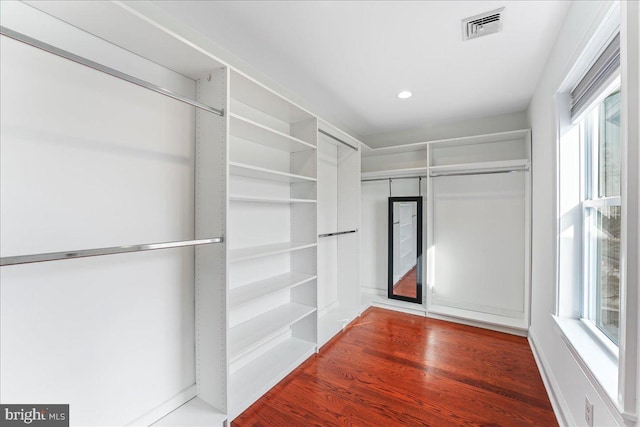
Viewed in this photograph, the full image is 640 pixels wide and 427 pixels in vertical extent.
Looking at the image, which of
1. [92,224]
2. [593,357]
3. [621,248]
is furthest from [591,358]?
[92,224]

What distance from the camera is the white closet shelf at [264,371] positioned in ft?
6.06

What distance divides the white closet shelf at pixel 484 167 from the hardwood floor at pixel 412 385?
182cm

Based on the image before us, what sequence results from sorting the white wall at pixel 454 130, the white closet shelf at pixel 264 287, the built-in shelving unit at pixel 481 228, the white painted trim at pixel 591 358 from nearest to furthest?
the white painted trim at pixel 591 358, the white closet shelf at pixel 264 287, the built-in shelving unit at pixel 481 228, the white wall at pixel 454 130

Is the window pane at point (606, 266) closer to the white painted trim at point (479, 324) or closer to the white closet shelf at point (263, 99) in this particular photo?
the white painted trim at point (479, 324)

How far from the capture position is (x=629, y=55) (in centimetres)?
94

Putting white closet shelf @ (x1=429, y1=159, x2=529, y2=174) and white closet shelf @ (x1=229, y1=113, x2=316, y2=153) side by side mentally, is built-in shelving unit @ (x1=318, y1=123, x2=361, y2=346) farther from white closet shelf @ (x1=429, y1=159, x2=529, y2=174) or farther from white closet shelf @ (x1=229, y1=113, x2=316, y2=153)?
white closet shelf @ (x1=429, y1=159, x2=529, y2=174)

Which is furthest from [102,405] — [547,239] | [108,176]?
[547,239]

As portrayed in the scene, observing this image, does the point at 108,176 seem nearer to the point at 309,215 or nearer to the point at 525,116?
the point at 309,215

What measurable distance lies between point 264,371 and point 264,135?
5.99 ft

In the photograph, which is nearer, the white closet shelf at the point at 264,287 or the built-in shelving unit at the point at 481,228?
the white closet shelf at the point at 264,287

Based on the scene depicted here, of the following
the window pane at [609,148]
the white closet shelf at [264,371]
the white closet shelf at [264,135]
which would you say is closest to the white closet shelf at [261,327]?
the white closet shelf at [264,371]

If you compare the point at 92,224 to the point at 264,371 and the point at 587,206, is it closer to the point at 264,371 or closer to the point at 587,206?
the point at 264,371

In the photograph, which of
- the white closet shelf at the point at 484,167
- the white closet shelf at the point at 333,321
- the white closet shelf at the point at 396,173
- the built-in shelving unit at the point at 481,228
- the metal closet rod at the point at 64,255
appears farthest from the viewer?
the white closet shelf at the point at 396,173

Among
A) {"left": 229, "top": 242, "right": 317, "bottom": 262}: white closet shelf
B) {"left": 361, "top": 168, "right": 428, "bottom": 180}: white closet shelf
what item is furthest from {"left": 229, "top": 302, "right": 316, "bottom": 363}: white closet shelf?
{"left": 361, "top": 168, "right": 428, "bottom": 180}: white closet shelf
